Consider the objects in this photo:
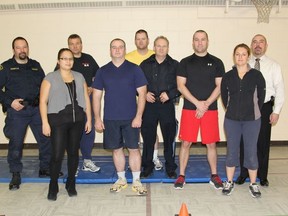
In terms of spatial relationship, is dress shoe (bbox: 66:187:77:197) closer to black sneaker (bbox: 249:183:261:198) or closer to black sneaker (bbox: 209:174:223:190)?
black sneaker (bbox: 209:174:223:190)

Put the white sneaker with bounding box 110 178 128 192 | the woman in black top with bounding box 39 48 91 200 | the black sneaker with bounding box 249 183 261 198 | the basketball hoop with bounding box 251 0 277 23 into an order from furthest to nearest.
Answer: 1. the basketball hoop with bounding box 251 0 277 23
2. the white sneaker with bounding box 110 178 128 192
3. the black sneaker with bounding box 249 183 261 198
4. the woman in black top with bounding box 39 48 91 200

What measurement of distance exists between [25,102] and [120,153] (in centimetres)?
127

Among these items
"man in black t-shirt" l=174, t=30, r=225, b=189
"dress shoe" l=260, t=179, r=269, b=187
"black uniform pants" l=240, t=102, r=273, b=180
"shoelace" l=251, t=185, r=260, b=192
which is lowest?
"dress shoe" l=260, t=179, r=269, b=187

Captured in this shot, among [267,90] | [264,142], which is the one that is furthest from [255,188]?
[267,90]

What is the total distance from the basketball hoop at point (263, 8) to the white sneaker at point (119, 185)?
3482 millimetres

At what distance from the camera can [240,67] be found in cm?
352

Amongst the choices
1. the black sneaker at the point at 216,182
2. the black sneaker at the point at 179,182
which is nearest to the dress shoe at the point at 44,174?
the black sneaker at the point at 179,182

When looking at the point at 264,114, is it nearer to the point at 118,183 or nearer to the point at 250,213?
the point at 250,213

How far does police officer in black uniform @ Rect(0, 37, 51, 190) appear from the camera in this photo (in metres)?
3.77

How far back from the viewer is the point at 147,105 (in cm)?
387

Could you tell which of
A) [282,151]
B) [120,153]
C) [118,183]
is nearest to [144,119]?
[120,153]

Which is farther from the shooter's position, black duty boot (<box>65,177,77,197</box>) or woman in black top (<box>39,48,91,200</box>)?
black duty boot (<box>65,177,77,197</box>)

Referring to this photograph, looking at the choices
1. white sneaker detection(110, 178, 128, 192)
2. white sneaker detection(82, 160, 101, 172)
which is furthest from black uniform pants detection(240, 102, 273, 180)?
white sneaker detection(82, 160, 101, 172)

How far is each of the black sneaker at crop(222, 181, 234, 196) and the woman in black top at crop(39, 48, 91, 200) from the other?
66.8 inches
